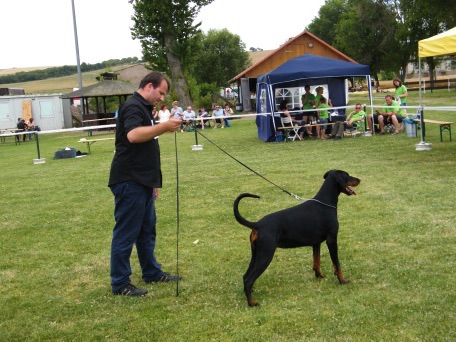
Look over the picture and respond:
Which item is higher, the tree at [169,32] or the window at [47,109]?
the tree at [169,32]

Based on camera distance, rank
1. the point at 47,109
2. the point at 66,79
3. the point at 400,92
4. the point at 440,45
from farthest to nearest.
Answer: the point at 66,79 → the point at 47,109 → the point at 400,92 → the point at 440,45

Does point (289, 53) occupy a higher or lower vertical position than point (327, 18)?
lower

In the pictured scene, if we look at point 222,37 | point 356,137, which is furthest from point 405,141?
point 222,37

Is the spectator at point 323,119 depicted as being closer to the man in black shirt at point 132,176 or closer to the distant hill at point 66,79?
the man in black shirt at point 132,176

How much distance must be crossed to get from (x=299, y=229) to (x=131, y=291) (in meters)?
1.56

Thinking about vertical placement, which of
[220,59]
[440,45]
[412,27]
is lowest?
[440,45]

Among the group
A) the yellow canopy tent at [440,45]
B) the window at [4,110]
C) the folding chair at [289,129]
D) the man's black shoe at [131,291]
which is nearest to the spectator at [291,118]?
the folding chair at [289,129]

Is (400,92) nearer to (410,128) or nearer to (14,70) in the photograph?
(410,128)

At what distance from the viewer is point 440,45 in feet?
35.9

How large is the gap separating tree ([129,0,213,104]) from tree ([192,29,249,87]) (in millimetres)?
21842

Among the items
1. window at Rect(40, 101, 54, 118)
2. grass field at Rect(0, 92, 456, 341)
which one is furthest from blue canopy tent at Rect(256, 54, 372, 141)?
window at Rect(40, 101, 54, 118)

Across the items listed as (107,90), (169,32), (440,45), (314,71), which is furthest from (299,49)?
(440,45)

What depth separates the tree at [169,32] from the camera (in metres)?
33.4

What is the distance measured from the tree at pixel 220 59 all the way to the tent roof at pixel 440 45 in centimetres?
4621
